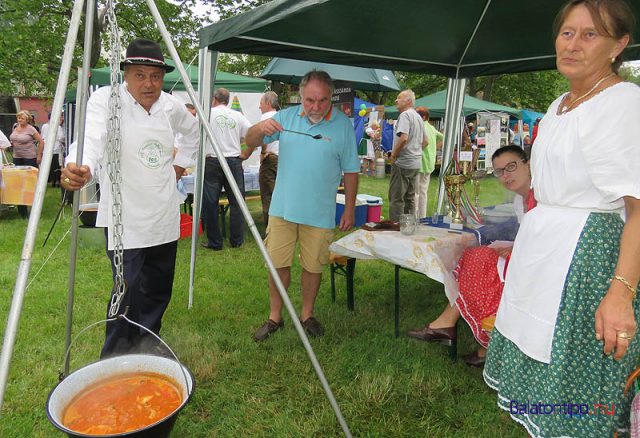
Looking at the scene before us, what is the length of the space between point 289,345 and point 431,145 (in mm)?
5355

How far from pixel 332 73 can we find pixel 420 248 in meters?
4.52

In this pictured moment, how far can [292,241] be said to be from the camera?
3.24 m

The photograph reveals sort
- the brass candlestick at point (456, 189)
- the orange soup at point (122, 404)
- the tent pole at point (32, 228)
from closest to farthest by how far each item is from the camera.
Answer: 1. the tent pole at point (32, 228)
2. the orange soup at point (122, 404)
3. the brass candlestick at point (456, 189)

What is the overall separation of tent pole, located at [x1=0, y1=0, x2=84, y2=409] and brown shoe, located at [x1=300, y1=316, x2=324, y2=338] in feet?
7.21

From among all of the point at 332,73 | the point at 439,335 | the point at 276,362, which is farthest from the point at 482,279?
the point at 332,73

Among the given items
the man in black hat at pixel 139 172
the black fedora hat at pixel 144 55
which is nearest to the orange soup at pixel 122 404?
the man in black hat at pixel 139 172

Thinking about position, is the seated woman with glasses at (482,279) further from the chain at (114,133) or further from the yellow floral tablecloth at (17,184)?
the yellow floral tablecloth at (17,184)

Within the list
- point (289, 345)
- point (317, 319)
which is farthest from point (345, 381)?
point (317, 319)

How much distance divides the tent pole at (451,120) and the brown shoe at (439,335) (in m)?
2.21

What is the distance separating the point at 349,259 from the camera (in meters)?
3.59

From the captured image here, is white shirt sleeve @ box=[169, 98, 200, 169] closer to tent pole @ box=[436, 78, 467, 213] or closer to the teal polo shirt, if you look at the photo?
the teal polo shirt

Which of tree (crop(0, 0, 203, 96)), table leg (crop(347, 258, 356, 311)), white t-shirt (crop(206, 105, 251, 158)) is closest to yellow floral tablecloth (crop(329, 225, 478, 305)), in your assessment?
table leg (crop(347, 258, 356, 311))

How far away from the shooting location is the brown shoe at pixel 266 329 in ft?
10.6

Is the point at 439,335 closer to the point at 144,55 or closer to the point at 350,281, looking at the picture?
the point at 350,281
